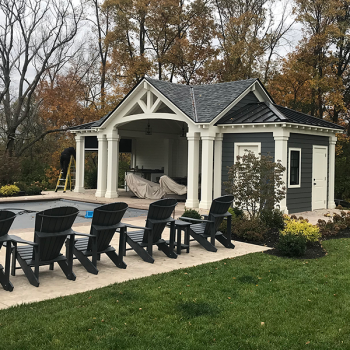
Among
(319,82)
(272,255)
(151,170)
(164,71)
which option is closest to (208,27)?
(164,71)

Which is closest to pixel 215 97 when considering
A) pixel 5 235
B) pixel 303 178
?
pixel 303 178

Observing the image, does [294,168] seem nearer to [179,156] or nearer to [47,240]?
[179,156]

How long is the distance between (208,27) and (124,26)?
580cm

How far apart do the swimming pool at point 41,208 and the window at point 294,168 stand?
4.79 m

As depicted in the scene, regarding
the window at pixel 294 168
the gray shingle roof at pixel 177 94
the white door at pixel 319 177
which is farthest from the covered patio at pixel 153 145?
the white door at pixel 319 177

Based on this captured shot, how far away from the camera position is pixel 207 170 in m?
14.4

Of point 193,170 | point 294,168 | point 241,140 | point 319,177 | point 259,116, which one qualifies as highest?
point 259,116

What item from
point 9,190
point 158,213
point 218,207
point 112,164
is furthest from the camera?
point 9,190

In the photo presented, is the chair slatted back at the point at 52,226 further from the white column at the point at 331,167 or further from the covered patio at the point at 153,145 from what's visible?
the white column at the point at 331,167

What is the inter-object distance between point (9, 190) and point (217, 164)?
9.41 metres

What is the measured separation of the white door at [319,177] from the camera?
49.7ft

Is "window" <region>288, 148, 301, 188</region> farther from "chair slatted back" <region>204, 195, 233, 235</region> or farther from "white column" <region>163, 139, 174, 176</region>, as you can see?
"white column" <region>163, 139, 174, 176</region>

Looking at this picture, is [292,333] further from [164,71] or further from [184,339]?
[164,71]

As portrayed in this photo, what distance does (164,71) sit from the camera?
31.3 metres
